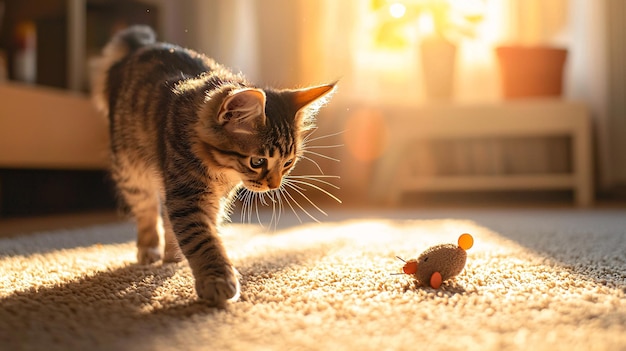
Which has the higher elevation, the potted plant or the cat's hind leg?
the potted plant

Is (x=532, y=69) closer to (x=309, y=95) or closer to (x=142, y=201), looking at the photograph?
(x=309, y=95)

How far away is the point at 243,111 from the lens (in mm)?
902

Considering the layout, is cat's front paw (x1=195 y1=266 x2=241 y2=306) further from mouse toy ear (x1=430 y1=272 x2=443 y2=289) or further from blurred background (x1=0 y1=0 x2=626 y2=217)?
blurred background (x1=0 y1=0 x2=626 y2=217)

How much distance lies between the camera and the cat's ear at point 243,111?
2.82 ft

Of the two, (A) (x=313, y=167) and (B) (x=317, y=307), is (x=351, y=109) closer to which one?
(A) (x=313, y=167)

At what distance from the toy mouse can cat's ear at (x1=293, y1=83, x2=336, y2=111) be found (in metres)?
0.35

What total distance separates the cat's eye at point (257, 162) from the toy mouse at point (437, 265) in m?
0.30

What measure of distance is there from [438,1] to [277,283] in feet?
6.24

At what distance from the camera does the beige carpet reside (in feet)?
1.97

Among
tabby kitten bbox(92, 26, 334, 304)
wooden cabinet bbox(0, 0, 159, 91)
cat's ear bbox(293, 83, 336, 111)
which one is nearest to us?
tabby kitten bbox(92, 26, 334, 304)

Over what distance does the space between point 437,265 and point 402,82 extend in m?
2.09

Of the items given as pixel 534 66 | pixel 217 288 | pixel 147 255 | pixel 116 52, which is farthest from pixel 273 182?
pixel 534 66

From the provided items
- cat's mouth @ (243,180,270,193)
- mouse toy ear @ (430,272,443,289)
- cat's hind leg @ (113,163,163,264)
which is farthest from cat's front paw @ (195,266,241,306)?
cat's hind leg @ (113,163,163,264)

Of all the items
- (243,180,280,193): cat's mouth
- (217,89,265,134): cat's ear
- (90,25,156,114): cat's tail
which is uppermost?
(90,25,156,114): cat's tail
